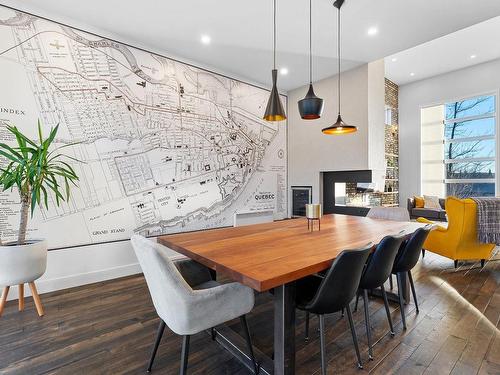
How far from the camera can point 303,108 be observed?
106 inches

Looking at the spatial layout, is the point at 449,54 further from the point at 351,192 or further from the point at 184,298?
the point at 184,298

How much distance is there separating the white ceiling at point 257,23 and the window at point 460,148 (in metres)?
4.98

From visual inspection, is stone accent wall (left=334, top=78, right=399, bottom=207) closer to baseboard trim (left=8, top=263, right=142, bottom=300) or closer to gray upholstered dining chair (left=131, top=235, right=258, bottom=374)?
baseboard trim (left=8, top=263, right=142, bottom=300)

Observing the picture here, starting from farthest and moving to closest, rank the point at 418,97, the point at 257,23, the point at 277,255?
the point at 418,97
the point at 257,23
the point at 277,255

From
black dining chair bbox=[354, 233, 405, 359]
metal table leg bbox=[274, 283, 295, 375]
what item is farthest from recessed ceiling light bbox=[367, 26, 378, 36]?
metal table leg bbox=[274, 283, 295, 375]

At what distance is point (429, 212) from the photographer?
6.91m

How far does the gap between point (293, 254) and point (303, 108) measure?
166cm

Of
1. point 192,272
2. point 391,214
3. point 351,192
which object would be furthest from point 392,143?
point 192,272

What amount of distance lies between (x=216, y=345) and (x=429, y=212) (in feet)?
23.2

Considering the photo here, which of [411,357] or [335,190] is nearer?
[411,357]

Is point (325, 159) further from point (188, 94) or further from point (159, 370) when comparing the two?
point (159, 370)

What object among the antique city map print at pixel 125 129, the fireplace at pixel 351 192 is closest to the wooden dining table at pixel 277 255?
the antique city map print at pixel 125 129

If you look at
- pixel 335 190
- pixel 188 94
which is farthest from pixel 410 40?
pixel 188 94

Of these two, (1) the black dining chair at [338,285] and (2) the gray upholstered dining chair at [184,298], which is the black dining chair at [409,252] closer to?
(1) the black dining chair at [338,285]
